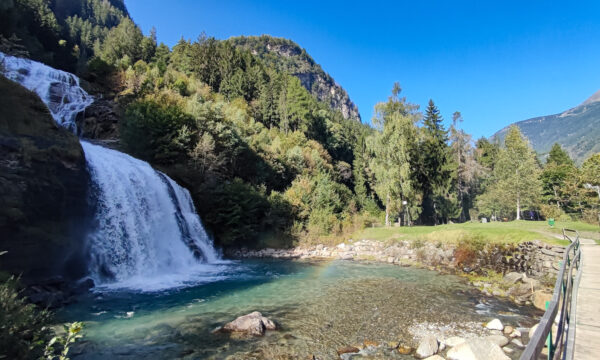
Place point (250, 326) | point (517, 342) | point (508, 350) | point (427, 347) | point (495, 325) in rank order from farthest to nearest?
point (495, 325) → point (250, 326) → point (517, 342) → point (508, 350) → point (427, 347)

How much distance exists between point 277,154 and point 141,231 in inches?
947

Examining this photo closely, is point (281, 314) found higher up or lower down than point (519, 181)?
lower down

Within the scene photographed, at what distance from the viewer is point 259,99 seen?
189 feet

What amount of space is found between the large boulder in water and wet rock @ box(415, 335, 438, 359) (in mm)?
12777

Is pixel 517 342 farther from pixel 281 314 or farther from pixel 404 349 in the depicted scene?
pixel 281 314

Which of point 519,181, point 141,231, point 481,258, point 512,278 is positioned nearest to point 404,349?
point 512,278

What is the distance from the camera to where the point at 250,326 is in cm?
857

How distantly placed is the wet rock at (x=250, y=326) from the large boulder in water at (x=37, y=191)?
7629 millimetres

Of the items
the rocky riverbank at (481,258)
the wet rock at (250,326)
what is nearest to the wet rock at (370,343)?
the wet rock at (250,326)

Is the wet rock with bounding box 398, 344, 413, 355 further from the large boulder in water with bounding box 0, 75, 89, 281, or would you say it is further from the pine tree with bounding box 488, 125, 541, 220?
the pine tree with bounding box 488, 125, 541, 220

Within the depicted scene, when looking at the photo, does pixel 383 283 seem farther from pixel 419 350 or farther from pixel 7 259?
pixel 7 259

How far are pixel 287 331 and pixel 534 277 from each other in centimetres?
1344

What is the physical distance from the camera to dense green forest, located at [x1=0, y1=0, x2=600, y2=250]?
26.9 m

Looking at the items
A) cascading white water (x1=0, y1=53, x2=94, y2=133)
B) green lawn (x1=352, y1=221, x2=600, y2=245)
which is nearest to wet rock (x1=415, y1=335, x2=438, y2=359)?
green lawn (x1=352, y1=221, x2=600, y2=245)
